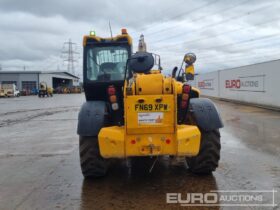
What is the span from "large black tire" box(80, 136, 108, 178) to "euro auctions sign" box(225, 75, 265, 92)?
59.6 ft

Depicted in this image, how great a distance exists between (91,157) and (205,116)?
6.71 ft

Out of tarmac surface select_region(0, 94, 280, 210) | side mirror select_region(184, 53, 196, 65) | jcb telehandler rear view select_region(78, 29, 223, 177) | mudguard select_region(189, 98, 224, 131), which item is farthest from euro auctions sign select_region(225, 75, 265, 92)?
mudguard select_region(189, 98, 224, 131)

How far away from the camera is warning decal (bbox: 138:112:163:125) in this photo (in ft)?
18.5

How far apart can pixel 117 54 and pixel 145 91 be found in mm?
2126

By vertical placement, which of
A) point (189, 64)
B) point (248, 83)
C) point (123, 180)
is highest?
point (189, 64)

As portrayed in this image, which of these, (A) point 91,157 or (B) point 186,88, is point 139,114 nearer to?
(B) point 186,88

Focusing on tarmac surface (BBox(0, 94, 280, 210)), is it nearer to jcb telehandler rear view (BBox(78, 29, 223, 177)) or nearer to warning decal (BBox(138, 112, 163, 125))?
jcb telehandler rear view (BBox(78, 29, 223, 177))

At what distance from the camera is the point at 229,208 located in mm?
4934

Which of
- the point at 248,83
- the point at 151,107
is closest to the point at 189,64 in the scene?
the point at 151,107

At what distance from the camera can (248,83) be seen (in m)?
25.2

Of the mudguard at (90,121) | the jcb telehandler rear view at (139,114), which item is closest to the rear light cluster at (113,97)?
the jcb telehandler rear view at (139,114)

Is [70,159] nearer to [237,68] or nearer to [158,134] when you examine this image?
[158,134]

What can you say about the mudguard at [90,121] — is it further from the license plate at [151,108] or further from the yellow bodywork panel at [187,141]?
the yellow bodywork panel at [187,141]

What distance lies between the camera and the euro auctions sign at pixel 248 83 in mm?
22875
